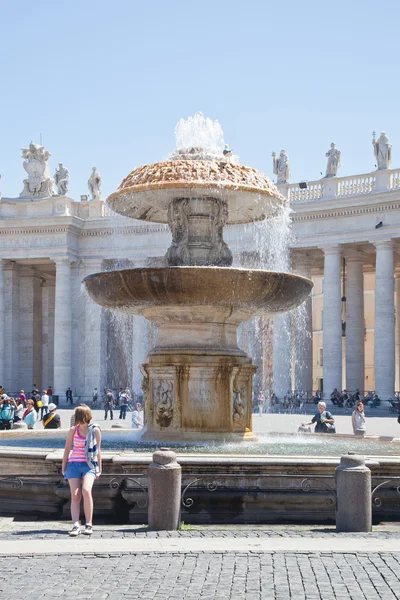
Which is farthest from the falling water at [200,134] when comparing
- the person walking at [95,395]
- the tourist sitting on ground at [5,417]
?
the person walking at [95,395]

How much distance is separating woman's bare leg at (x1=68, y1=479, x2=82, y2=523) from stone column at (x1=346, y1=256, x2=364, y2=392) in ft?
151

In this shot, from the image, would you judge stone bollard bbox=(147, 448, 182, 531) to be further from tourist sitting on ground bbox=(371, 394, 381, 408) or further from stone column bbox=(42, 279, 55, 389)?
stone column bbox=(42, 279, 55, 389)

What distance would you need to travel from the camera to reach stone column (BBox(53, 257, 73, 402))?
60.7 meters

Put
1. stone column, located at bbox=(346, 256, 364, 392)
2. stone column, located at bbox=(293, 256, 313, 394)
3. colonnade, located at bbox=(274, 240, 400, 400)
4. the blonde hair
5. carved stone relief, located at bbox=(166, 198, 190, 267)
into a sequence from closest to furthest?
the blonde hair < carved stone relief, located at bbox=(166, 198, 190, 267) < colonnade, located at bbox=(274, 240, 400, 400) < stone column, located at bbox=(346, 256, 364, 392) < stone column, located at bbox=(293, 256, 313, 394)

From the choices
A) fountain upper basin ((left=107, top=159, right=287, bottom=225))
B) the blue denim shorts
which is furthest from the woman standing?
fountain upper basin ((left=107, top=159, right=287, bottom=225))

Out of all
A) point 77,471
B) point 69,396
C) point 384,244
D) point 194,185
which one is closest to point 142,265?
point 69,396

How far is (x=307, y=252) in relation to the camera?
189ft

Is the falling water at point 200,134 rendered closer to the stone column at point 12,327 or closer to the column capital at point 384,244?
the column capital at point 384,244

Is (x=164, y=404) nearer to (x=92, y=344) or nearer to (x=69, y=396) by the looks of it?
(x=69, y=396)

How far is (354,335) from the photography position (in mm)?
57188

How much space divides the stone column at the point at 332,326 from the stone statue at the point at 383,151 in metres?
5.07

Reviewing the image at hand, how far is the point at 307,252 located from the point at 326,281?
3195mm

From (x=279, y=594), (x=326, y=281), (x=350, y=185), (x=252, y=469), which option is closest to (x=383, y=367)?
(x=326, y=281)

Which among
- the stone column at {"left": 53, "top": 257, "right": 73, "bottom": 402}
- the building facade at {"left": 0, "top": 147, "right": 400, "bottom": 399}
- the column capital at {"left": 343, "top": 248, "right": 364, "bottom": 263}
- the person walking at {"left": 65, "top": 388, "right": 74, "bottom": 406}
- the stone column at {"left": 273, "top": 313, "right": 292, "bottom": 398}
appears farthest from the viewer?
the stone column at {"left": 53, "top": 257, "right": 73, "bottom": 402}
